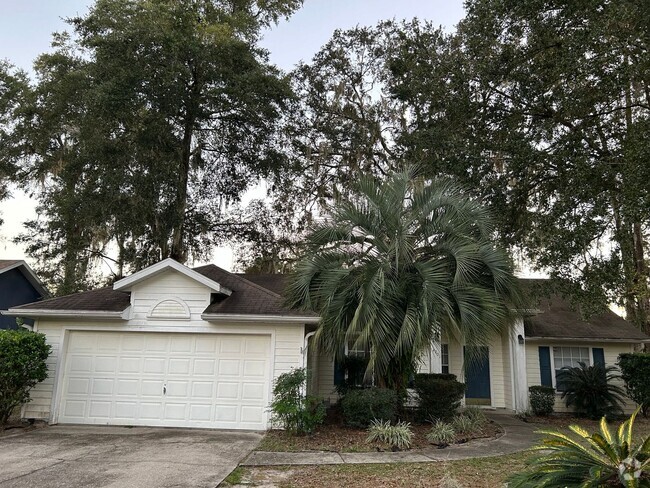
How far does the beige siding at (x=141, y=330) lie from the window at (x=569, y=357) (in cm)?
884

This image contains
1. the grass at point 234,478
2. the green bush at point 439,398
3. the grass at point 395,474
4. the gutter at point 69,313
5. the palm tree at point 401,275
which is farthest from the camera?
the gutter at point 69,313

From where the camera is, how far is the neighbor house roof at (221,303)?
10172 millimetres

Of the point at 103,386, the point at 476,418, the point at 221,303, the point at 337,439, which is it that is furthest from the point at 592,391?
the point at 103,386

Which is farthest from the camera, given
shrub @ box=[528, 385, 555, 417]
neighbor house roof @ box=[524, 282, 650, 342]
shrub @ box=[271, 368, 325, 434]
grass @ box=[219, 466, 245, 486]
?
neighbor house roof @ box=[524, 282, 650, 342]

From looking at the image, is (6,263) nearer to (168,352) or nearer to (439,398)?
(168,352)

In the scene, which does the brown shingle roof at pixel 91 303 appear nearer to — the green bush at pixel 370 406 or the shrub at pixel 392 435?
the green bush at pixel 370 406

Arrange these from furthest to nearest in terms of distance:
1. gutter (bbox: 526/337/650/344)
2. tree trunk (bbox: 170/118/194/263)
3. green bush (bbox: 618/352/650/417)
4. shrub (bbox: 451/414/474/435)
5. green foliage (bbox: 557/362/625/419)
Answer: tree trunk (bbox: 170/118/194/263) < gutter (bbox: 526/337/650/344) < green foliage (bbox: 557/362/625/419) < green bush (bbox: 618/352/650/417) < shrub (bbox: 451/414/474/435)

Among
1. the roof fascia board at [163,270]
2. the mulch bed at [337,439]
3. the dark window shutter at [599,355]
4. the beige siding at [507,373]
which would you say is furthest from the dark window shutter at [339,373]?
the dark window shutter at [599,355]

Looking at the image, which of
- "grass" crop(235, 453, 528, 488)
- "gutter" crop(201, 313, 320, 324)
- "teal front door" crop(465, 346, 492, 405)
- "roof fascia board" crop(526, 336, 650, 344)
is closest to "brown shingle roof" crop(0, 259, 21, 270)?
"gutter" crop(201, 313, 320, 324)

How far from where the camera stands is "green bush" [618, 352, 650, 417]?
1245 cm

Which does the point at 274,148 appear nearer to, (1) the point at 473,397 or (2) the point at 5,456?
(1) the point at 473,397

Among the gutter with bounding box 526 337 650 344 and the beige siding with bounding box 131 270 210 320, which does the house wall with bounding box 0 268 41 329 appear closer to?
the beige siding with bounding box 131 270 210 320

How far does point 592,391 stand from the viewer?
12.8m

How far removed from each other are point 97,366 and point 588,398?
13.0 meters
